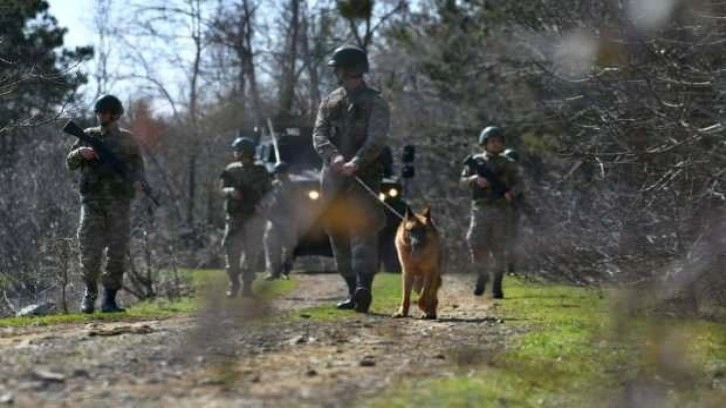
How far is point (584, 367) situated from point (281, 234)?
15.4 m

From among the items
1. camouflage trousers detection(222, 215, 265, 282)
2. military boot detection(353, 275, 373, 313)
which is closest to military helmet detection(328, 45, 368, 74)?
military boot detection(353, 275, 373, 313)

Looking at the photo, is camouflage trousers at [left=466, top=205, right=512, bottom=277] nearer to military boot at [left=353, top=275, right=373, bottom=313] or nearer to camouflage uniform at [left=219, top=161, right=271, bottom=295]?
camouflage uniform at [left=219, top=161, right=271, bottom=295]

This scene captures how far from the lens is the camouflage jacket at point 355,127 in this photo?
39.3 ft

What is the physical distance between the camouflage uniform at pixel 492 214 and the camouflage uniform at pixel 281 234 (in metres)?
7.18

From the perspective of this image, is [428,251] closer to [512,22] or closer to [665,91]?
[665,91]

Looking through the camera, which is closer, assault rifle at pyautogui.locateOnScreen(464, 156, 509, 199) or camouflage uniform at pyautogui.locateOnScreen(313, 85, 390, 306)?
camouflage uniform at pyautogui.locateOnScreen(313, 85, 390, 306)

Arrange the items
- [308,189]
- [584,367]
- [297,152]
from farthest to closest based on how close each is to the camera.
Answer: [297,152]
[308,189]
[584,367]

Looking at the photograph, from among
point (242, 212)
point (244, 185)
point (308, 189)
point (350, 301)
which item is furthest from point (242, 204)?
point (308, 189)

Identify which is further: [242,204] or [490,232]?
[242,204]

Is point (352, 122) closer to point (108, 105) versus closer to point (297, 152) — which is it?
point (108, 105)

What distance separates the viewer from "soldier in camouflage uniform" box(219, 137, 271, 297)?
17.7 meters

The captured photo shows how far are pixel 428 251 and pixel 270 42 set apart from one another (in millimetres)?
35286

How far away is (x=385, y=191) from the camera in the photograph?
81.6 ft

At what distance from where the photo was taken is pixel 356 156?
11914mm
